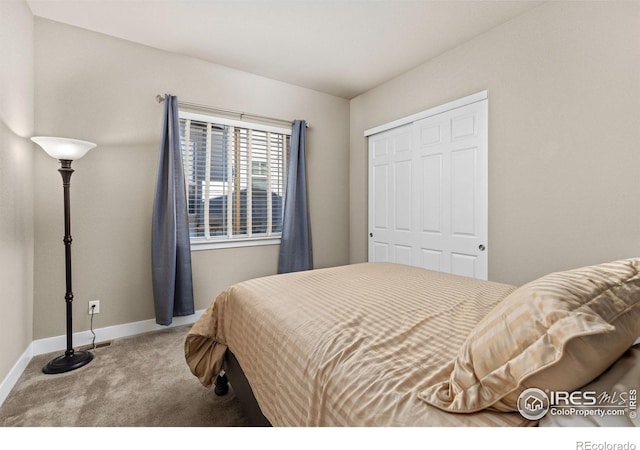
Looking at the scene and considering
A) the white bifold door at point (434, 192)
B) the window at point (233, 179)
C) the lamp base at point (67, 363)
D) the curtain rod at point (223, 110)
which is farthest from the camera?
the window at point (233, 179)

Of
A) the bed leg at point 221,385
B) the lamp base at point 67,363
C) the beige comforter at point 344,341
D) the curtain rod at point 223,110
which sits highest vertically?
the curtain rod at point 223,110

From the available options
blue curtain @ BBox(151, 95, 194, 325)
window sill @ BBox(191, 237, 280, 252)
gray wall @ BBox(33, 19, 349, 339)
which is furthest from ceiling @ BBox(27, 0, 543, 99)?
window sill @ BBox(191, 237, 280, 252)

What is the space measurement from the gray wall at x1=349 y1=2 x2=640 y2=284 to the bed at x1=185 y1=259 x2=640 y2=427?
106cm

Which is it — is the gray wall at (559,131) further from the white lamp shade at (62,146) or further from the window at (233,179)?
the white lamp shade at (62,146)

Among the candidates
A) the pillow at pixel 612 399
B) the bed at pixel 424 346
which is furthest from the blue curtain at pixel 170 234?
the pillow at pixel 612 399

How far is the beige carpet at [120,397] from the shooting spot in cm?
162

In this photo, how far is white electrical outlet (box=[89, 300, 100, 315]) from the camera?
266cm

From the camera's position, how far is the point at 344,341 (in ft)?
3.33

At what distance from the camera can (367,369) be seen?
2.84 feet

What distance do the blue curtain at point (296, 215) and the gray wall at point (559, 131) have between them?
1695mm

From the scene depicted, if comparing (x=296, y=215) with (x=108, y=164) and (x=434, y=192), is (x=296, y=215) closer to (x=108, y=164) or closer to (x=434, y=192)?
(x=434, y=192)

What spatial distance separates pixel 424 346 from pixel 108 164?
9.80 ft

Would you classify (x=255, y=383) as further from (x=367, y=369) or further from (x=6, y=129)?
(x=6, y=129)
